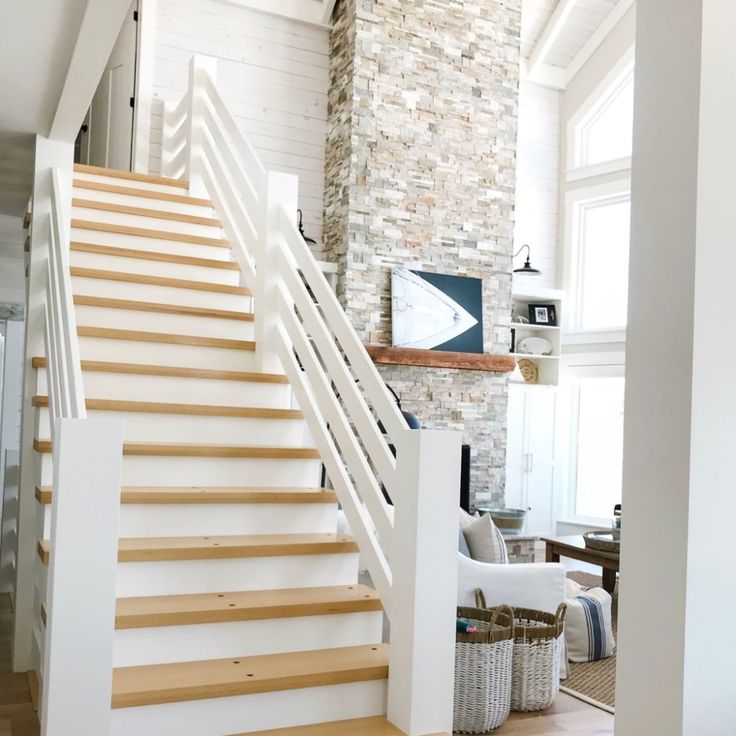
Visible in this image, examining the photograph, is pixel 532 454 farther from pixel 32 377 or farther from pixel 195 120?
pixel 32 377

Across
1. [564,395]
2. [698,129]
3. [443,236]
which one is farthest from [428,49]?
[698,129]

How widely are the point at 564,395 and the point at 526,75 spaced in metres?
3.68

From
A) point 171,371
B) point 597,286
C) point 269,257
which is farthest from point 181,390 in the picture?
point 597,286

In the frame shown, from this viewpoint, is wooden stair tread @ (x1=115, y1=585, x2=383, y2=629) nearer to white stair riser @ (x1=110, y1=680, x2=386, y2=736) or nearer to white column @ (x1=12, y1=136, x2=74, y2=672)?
white stair riser @ (x1=110, y1=680, x2=386, y2=736)

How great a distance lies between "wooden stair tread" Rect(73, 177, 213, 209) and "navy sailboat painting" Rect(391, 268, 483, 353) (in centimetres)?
251

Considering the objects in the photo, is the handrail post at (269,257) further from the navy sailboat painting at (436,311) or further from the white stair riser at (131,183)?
the navy sailboat painting at (436,311)

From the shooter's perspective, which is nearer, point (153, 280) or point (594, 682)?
point (594, 682)

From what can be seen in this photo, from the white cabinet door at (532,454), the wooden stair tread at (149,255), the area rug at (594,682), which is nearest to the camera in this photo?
the area rug at (594,682)

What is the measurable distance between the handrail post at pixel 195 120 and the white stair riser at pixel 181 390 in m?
2.14

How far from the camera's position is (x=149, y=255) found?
473 cm

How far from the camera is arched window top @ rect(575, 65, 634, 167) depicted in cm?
955

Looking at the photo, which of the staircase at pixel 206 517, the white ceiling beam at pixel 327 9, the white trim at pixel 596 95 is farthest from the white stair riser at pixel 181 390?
the white trim at pixel 596 95

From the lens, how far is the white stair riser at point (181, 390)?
3859 millimetres

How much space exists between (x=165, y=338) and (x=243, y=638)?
1697 mm
